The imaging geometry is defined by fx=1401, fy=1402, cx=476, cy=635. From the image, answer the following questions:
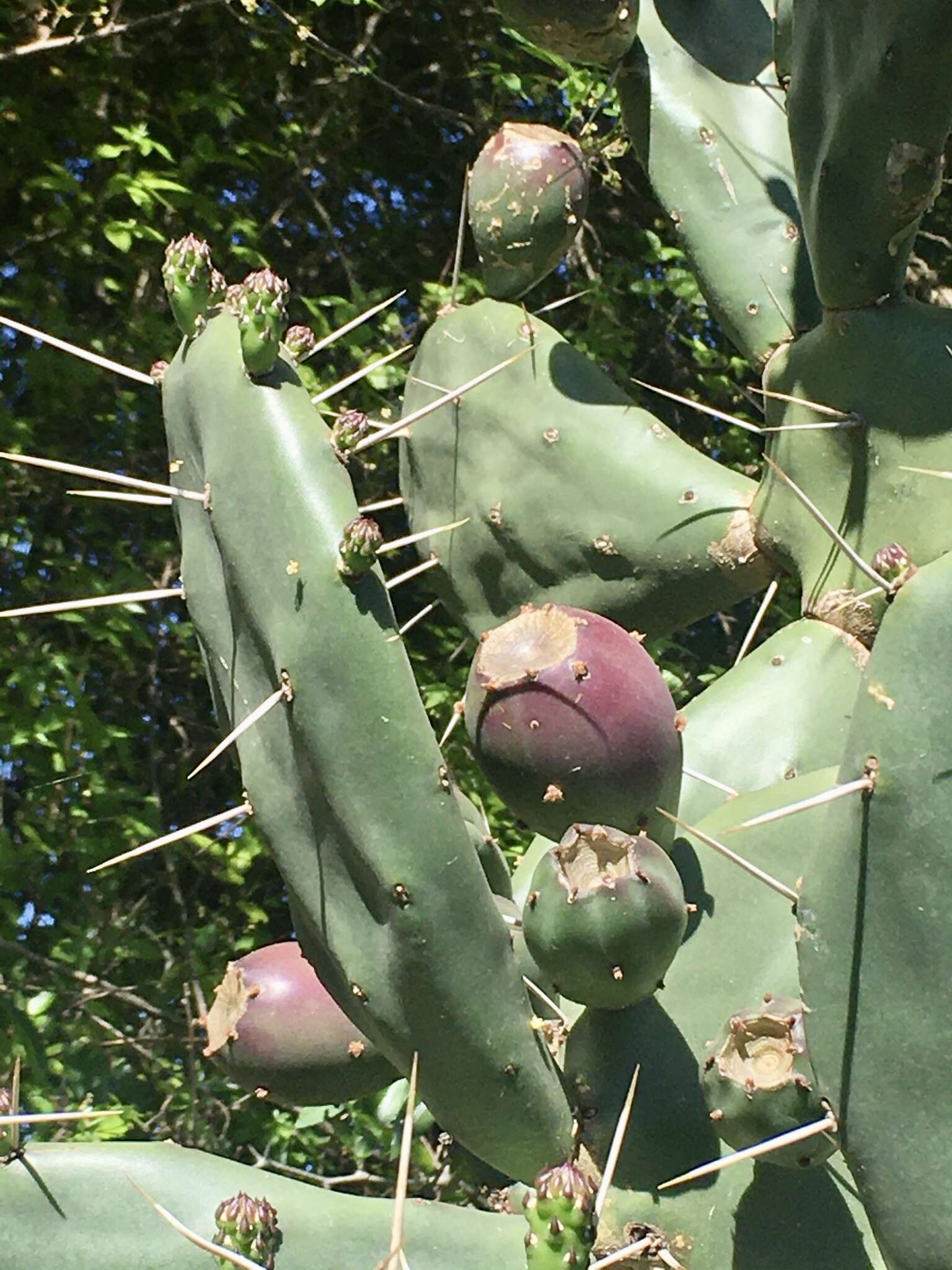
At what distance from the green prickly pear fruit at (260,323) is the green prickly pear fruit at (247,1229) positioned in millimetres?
642

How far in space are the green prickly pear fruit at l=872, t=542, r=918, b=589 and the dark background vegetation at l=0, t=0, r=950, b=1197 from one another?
1620 millimetres

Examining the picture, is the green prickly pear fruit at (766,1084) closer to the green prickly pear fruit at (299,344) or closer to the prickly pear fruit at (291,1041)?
the prickly pear fruit at (291,1041)

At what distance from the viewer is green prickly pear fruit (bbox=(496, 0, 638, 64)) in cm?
177

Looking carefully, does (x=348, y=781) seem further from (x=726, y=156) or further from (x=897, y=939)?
(x=726, y=156)

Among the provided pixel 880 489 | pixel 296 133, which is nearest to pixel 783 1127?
pixel 880 489

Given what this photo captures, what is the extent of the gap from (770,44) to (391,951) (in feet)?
5.06

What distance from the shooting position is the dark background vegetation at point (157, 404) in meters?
2.62

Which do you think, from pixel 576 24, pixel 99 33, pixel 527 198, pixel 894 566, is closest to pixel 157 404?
pixel 99 33

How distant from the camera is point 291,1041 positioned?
4.36 feet

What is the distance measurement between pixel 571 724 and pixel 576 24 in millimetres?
1083

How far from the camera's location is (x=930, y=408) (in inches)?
59.1

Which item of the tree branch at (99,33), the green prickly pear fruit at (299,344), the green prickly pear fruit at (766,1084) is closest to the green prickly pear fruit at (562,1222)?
the green prickly pear fruit at (766,1084)

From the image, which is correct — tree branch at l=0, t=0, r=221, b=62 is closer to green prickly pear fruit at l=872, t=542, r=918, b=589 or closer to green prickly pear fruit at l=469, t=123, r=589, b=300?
green prickly pear fruit at l=469, t=123, r=589, b=300

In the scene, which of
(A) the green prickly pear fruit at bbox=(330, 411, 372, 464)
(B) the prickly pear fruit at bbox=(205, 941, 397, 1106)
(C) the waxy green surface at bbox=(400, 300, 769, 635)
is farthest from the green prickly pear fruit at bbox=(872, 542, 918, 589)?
(C) the waxy green surface at bbox=(400, 300, 769, 635)
